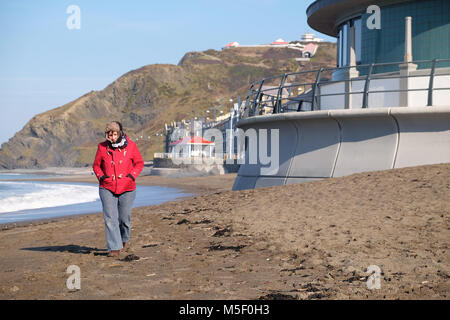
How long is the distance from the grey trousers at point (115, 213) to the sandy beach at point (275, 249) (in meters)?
0.30

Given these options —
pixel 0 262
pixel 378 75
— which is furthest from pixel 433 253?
pixel 378 75

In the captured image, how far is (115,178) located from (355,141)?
7.33 metres

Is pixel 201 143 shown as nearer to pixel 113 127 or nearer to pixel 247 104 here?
pixel 247 104

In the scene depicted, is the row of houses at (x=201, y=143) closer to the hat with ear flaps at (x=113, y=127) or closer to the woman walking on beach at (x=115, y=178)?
the woman walking on beach at (x=115, y=178)

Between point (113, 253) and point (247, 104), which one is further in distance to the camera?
point (247, 104)

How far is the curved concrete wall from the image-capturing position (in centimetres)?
1323

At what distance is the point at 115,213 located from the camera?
27.2 feet

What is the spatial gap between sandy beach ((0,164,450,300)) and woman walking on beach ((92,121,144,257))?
1.39ft

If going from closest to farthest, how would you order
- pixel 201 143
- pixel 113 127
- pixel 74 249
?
pixel 113 127
pixel 74 249
pixel 201 143

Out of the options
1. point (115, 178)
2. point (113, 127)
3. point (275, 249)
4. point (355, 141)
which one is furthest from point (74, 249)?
point (355, 141)

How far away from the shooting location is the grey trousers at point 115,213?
27.1ft

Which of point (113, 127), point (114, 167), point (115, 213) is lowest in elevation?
point (115, 213)

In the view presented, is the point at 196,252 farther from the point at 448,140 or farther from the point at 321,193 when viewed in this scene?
the point at 448,140

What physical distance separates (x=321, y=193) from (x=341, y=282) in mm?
5555
